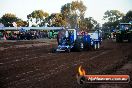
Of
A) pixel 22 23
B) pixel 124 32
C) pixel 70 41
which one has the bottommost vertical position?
pixel 70 41

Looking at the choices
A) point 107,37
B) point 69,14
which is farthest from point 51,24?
point 107,37

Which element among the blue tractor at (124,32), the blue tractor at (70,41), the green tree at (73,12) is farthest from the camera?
the green tree at (73,12)

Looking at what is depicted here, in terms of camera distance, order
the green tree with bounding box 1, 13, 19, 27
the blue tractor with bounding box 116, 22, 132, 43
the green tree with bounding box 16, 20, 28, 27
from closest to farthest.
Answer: the blue tractor with bounding box 116, 22, 132, 43 < the green tree with bounding box 16, 20, 28, 27 < the green tree with bounding box 1, 13, 19, 27

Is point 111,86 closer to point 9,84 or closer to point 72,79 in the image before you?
point 72,79

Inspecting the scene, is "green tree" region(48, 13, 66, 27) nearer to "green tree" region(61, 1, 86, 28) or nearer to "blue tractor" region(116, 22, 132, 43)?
"green tree" region(61, 1, 86, 28)

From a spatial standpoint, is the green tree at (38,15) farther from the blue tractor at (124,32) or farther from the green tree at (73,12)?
the blue tractor at (124,32)

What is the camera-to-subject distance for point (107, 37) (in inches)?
2285

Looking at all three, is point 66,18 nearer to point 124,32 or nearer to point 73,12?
point 73,12

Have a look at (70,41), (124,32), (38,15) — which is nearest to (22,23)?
(38,15)

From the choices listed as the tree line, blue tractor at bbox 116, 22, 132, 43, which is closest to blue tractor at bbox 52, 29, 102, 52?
blue tractor at bbox 116, 22, 132, 43

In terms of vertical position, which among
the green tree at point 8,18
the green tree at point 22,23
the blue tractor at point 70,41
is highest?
the green tree at point 8,18

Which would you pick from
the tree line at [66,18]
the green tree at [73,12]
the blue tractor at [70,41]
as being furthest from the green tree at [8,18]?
the blue tractor at [70,41]

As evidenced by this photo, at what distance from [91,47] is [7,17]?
104507mm

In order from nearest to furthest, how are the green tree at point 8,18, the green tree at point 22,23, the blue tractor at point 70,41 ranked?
the blue tractor at point 70,41
the green tree at point 22,23
the green tree at point 8,18
